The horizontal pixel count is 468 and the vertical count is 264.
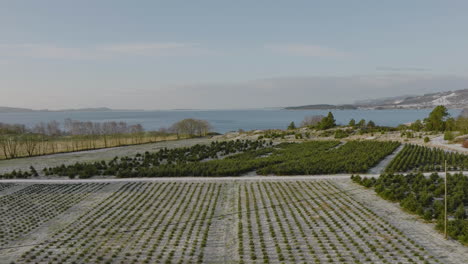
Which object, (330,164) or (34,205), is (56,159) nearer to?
(34,205)

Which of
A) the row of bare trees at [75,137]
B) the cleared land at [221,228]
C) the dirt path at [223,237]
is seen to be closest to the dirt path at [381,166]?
the cleared land at [221,228]

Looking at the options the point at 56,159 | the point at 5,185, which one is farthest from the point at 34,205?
the point at 56,159

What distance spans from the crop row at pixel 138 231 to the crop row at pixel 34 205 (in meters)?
1.90

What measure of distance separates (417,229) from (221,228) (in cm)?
849

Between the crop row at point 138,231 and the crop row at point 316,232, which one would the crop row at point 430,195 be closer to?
the crop row at point 316,232

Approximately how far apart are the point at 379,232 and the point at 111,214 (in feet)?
42.8

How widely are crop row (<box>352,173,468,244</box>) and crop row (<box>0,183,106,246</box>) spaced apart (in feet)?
60.0

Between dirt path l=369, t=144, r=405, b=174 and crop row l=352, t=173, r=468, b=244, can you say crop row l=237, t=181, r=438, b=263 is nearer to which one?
crop row l=352, t=173, r=468, b=244

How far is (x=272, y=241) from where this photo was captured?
12.8m

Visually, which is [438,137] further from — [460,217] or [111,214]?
[111,214]

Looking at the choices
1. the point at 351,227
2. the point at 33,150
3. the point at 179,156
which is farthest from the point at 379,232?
the point at 33,150

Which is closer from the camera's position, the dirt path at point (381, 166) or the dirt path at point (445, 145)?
the dirt path at point (381, 166)

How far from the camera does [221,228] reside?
14.3 m

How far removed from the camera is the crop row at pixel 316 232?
11242mm
